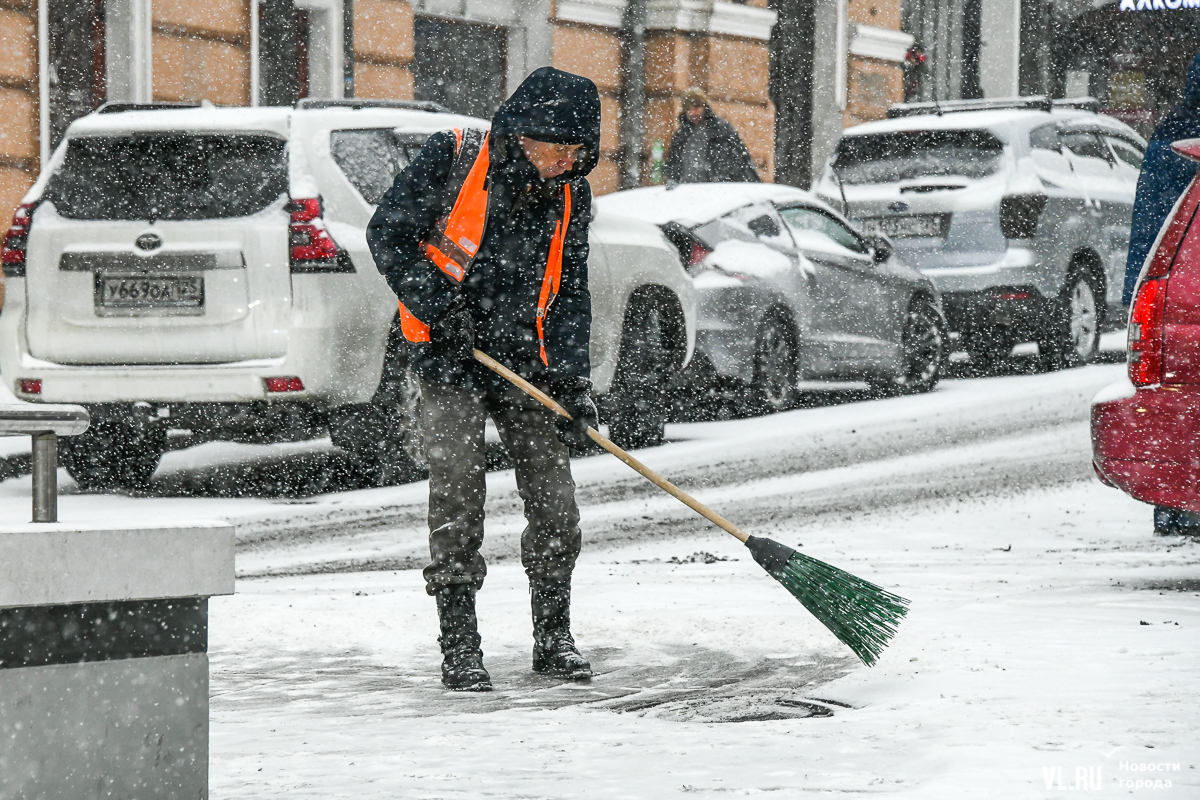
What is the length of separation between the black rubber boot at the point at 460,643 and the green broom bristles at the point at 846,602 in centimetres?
83

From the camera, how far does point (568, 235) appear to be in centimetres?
568

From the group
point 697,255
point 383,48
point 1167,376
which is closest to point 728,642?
point 1167,376

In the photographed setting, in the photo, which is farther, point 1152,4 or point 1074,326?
point 1152,4

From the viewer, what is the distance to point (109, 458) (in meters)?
10.3

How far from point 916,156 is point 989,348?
1.54m

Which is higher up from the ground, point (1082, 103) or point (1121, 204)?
point (1082, 103)

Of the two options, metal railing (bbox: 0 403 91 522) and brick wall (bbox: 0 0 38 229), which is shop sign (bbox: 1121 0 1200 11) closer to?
brick wall (bbox: 0 0 38 229)

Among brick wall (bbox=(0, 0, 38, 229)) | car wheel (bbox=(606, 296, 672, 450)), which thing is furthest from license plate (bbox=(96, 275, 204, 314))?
brick wall (bbox=(0, 0, 38, 229))

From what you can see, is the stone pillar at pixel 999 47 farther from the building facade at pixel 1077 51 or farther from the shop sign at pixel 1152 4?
the shop sign at pixel 1152 4

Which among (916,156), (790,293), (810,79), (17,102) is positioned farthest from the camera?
(810,79)

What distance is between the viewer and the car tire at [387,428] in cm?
959

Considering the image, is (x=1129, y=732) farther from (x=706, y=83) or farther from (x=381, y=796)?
(x=706, y=83)

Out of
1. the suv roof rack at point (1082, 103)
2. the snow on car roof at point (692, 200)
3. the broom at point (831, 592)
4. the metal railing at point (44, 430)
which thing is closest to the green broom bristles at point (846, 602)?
the broom at point (831, 592)

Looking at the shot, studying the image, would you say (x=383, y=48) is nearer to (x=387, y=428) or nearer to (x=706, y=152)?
(x=706, y=152)
